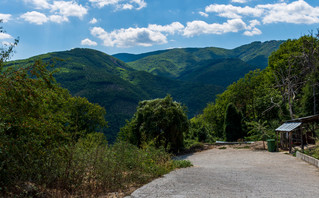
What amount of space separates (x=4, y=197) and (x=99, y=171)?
2.20 metres

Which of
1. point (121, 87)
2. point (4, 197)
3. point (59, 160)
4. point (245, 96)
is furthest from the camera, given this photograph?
point (121, 87)

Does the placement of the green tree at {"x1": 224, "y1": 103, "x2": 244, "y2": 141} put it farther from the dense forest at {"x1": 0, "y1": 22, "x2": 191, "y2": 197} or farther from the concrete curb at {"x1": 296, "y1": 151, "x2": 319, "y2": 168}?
the dense forest at {"x1": 0, "y1": 22, "x2": 191, "y2": 197}

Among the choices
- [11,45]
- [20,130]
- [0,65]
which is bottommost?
[20,130]

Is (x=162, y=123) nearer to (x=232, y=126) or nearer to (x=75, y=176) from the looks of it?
(x=232, y=126)

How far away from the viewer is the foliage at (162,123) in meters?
23.3

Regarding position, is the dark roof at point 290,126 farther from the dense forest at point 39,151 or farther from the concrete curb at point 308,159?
the dense forest at point 39,151

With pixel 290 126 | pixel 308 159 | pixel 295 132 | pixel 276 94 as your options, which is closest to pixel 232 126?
pixel 276 94

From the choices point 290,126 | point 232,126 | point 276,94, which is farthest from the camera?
point 232,126

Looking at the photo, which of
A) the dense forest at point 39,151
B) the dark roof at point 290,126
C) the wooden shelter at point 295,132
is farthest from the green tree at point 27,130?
the wooden shelter at point 295,132

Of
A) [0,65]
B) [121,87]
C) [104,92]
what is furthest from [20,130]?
[121,87]

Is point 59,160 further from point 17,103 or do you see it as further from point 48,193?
point 17,103

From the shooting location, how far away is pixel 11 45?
20.2 ft

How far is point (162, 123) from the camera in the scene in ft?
76.1

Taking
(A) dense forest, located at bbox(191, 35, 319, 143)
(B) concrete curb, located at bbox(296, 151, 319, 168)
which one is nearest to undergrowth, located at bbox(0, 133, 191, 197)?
(B) concrete curb, located at bbox(296, 151, 319, 168)
